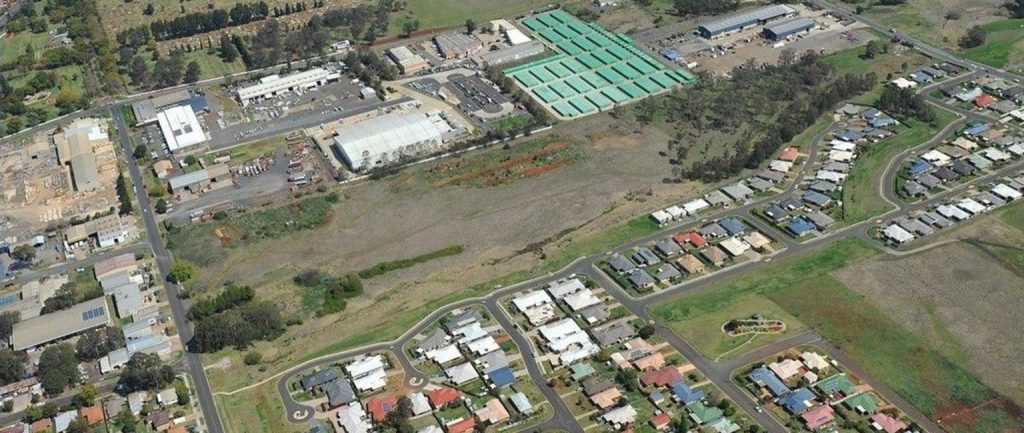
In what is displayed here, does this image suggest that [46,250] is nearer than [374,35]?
Yes

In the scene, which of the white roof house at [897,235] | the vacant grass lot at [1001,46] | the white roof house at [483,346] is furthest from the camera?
the vacant grass lot at [1001,46]

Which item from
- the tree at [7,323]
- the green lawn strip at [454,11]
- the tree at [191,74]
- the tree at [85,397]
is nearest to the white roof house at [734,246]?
the tree at [85,397]

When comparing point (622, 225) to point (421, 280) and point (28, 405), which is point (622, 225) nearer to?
point (421, 280)

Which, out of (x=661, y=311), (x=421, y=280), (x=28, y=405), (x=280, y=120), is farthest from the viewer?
(x=280, y=120)

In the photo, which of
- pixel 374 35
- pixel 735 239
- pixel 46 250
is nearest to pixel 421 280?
pixel 735 239

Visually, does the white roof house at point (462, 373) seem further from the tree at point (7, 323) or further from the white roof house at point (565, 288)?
the tree at point (7, 323)
